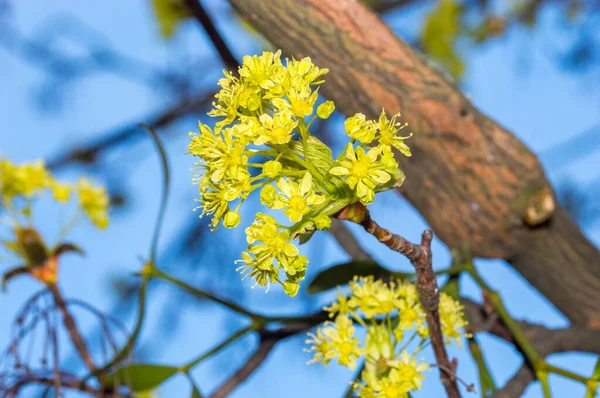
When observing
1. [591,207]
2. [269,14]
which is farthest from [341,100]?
[591,207]

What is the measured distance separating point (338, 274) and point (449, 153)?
A: 317mm

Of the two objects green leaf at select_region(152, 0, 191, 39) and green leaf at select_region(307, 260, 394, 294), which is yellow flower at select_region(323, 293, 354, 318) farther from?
green leaf at select_region(152, 0, 191, 39)

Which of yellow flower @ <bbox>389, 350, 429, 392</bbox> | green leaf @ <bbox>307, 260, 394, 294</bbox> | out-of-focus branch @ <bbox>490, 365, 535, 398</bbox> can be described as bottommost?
yellow flower @ <bbox>389, 350, 429, 392</bbox>

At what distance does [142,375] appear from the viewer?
832 mm

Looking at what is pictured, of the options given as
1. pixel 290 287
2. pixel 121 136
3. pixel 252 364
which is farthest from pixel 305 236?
pixel 121 136

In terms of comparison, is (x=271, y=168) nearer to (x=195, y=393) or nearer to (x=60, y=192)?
(x=195, y=393)

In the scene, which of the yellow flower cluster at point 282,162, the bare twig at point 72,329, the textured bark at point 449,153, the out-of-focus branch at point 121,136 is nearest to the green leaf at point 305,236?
the yellow flower cluster at point 282,162

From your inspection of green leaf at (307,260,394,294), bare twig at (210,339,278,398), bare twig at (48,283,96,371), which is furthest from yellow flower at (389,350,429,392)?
bare twig at (48,283,96,371)

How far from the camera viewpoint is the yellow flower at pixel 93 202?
116 centimetres

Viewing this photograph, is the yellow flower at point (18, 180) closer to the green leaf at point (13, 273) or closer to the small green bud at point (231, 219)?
the green leaf at point (13, 273)

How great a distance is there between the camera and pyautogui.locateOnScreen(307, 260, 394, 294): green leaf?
722mm

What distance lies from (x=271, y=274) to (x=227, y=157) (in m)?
0.09

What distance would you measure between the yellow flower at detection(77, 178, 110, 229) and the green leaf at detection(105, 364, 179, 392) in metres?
0.41

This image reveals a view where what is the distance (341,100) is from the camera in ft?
2.68
